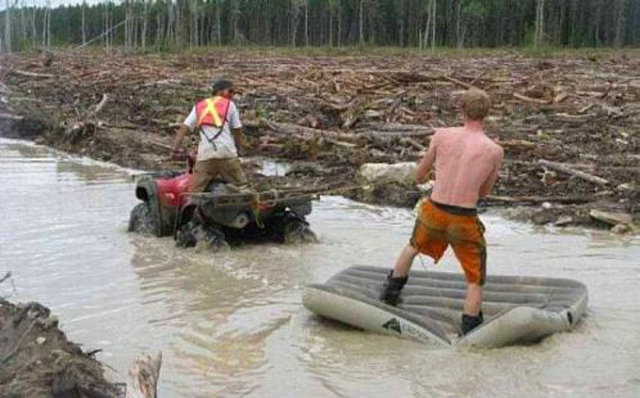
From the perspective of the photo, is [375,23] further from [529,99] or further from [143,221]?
[143,221]

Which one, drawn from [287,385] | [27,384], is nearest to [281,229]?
[287,385]

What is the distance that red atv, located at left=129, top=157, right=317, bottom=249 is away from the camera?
9.88 m

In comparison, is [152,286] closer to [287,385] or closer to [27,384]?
[287,385]

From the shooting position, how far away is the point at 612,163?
14328mm

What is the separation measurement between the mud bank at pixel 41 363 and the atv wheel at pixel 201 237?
3.75m

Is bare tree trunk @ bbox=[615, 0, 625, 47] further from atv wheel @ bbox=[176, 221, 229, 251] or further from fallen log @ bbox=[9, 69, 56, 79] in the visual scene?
atv wheel @ bbox=[176, 221, 229, 251]

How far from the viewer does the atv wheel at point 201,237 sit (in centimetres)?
1011

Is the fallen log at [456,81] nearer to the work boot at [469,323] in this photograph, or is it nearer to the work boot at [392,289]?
the work boot at [392,289]

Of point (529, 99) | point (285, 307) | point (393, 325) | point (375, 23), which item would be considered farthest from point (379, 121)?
point (375, 23)

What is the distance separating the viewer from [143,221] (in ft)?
37.0

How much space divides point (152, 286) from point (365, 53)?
46.6m

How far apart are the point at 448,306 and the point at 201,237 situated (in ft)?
12.3

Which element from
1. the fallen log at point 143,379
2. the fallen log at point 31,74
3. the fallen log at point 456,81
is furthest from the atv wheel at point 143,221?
the fallen log at point 31,74

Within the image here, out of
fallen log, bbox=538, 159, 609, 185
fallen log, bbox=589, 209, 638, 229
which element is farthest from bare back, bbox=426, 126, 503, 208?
fallen log, bbox=538, 159, 609, 185
